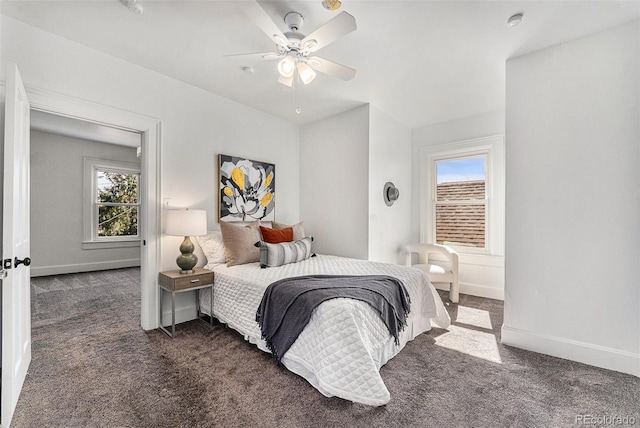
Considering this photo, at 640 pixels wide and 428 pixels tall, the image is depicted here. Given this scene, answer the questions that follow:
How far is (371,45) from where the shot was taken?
2432 mm

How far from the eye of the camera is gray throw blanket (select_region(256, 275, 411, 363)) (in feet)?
6.53

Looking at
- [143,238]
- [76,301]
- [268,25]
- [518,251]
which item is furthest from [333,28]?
[76,301]

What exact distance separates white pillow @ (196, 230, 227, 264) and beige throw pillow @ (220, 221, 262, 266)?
129 mm

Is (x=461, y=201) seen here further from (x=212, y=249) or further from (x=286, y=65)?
(x=212, y=249)

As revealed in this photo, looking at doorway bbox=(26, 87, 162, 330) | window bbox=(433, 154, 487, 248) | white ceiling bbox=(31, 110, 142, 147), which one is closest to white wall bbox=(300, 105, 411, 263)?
window bbox=(433, 154, 487, 248)

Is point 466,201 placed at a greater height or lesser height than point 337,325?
greater

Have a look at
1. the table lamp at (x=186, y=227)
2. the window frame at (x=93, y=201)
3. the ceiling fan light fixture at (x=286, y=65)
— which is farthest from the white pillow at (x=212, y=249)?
the window frame at (x=93, y=201)

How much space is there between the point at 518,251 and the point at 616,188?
819 millimetres

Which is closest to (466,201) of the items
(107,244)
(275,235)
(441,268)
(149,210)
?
(441,268)

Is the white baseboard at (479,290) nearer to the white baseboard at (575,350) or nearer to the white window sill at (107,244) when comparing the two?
the white baseboard at (575,350)

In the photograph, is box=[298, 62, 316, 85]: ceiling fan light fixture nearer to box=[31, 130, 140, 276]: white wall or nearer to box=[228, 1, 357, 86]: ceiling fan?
box=[228, 1, 357, 86]: ceiling fan

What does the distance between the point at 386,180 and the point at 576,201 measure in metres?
2.15

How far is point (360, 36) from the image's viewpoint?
2314 millimetres
